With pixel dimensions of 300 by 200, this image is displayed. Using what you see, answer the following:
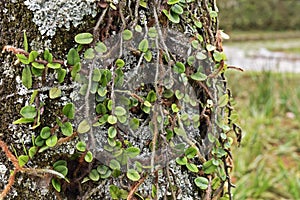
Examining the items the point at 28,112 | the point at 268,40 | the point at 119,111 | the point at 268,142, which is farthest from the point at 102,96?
the point at 268,40

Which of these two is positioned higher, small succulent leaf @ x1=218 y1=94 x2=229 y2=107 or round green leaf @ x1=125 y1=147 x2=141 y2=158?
small succulent leaf @ x1=218 y1=94 x2=229 y2=107

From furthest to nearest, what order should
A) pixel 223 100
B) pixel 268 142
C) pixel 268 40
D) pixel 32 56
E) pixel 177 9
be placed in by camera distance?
pixel 268 40 → pixel 268 142 → pixel 223 100 → pixel 177 9 → pixel 32 56

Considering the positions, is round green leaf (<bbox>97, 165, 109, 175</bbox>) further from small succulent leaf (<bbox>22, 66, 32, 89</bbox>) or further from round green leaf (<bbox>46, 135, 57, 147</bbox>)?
small succulent leaf (<bbox>22, 66, 32, 89</bbox>)

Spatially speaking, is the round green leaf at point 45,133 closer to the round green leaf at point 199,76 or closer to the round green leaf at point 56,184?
the round green leaf at point 56,184

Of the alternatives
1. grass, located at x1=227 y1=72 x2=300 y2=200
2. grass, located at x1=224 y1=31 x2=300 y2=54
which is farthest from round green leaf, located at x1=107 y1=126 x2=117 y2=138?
grass, located at x1=224 y1=31 x2=300 y2=54

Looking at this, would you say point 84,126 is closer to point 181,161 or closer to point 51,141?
point 51,141
